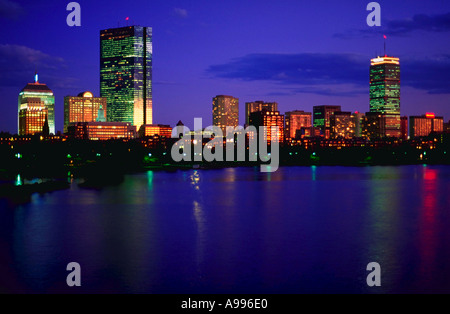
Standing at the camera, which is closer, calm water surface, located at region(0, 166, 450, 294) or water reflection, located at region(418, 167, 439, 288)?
calm water surface, located at region(0, 166, 450, 294)

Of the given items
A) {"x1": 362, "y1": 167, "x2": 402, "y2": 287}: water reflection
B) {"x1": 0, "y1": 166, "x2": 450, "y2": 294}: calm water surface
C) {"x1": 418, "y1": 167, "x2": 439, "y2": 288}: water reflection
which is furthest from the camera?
{"x1": 362, "y1": 167, "x2": 402, "y2": 287}: water reflection

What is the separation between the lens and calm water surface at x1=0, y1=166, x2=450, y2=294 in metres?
30.2

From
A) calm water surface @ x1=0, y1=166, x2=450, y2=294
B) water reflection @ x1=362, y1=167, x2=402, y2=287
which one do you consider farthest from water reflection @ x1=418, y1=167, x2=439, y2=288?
water reflection @ x1=362, y1=167, x2=402, y2=287

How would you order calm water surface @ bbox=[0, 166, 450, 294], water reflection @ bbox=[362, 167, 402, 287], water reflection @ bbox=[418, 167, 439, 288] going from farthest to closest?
water reflection @ bbox=[362, 167, 402, 287]
water reflection @ bbox=[418, 167, 439, 288]
calm water surface @ bbox=[0, 166, 450, 294]

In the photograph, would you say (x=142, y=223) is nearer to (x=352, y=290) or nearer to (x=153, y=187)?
(x=352, y=290)

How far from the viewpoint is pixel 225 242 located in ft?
136

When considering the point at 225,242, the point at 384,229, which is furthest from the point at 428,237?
the point at 225,242

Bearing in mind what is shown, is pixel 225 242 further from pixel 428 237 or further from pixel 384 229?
pixel 428 237

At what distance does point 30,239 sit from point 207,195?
115 ft

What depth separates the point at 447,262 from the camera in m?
34.6

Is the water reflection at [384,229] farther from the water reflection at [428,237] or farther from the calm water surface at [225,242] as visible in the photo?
the water reflection at [428,237]

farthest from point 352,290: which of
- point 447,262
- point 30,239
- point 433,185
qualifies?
point 433,185

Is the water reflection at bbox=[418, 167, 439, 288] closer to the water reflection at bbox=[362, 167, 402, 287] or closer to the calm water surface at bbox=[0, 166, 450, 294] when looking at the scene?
the calm water surface at bbox=[0, 166, 450, 294]

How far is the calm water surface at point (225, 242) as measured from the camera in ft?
99.0
